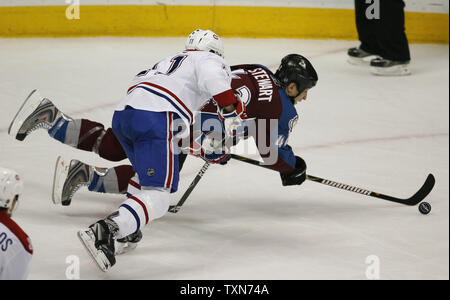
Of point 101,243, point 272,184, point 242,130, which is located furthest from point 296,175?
point 101,243

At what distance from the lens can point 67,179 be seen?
2904mm

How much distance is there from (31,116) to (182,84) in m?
0.63

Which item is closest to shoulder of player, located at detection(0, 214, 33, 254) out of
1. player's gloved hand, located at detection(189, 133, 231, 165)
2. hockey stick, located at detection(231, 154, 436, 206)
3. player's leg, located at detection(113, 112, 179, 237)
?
player's leg, located at detection(113, 112, 179, 237)

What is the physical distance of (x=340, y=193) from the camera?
3.53 metres

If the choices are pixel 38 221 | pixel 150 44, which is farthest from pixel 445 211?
pixel 150 44

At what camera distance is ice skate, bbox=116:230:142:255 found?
273cm

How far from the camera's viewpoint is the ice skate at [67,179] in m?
2.88

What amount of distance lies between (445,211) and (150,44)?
2593 millimetres

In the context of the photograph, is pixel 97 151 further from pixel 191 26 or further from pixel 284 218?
pixel 191 26

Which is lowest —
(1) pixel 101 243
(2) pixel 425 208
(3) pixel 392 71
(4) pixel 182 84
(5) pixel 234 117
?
(2) pixel 425 208

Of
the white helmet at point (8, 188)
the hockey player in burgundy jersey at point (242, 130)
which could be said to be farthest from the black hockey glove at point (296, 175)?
the white helmet at point (8, 188)

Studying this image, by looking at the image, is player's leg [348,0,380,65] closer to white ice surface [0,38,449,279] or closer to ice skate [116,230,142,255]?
white ice surface [0,38,449,279]

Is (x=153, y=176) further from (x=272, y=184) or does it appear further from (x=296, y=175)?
(x=272, y=184)

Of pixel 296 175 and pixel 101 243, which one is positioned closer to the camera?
pixel 101 243
